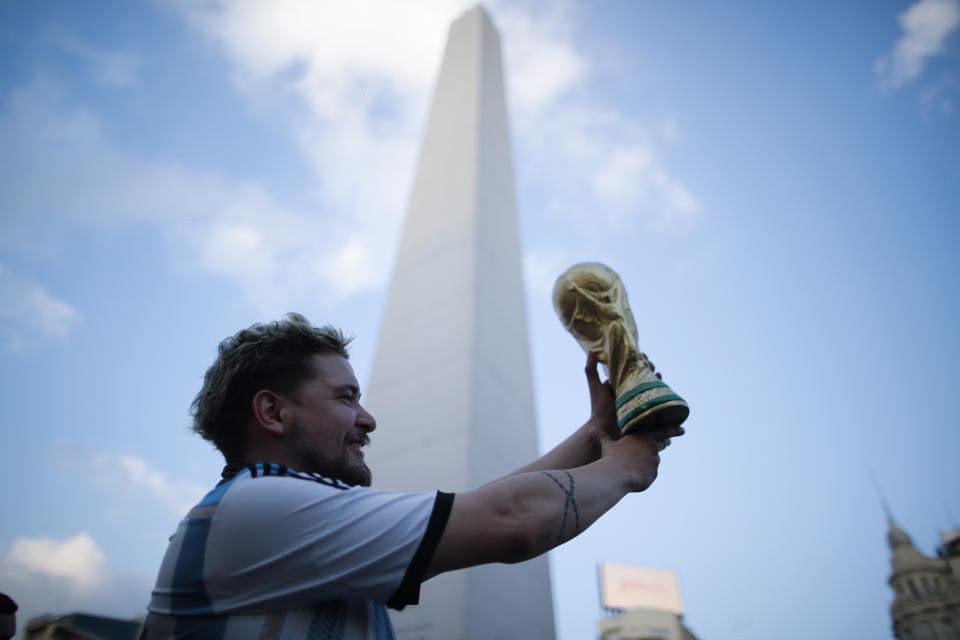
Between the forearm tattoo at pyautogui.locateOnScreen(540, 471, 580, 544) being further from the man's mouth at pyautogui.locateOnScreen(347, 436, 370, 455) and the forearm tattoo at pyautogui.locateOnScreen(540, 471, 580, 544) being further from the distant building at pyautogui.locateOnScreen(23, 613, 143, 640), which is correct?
the distant building at pyautogui.locateOnScreen(23, 613, 143, 640)

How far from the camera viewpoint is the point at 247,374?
0.98 m

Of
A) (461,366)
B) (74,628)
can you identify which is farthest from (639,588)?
(74,628)

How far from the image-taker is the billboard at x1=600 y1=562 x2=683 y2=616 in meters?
24.6

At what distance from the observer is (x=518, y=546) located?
2.32 feet

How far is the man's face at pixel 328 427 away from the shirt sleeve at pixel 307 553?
0.20 m

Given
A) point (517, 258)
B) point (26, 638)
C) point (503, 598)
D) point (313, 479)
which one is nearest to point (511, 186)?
point (517, 258)

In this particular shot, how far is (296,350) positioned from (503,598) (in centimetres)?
249

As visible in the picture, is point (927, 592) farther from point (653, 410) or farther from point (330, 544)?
point (330, 544)

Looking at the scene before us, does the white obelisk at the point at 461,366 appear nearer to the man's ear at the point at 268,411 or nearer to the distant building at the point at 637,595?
the man's ear at the point at 268,411

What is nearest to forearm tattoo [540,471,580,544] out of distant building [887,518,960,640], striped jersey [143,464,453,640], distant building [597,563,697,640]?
striped jersey [143,464,453,640]

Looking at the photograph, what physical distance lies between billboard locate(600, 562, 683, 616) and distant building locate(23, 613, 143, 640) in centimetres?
2511

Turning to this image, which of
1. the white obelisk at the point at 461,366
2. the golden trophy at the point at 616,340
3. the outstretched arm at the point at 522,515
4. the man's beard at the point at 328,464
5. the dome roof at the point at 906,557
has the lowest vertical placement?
the outstretched arm at the point at 522,515

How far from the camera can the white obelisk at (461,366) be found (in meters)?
2.92

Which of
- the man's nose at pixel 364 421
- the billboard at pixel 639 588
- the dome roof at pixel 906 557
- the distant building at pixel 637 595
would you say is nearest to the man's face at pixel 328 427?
the man's nose at pixel 364 421
